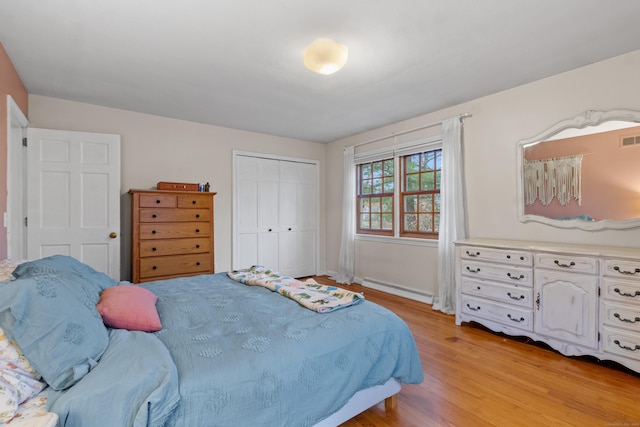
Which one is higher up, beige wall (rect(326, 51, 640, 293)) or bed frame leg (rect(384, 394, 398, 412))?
beige wall (rect(326, 51, 640, 293))

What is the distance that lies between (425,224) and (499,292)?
1402 mm

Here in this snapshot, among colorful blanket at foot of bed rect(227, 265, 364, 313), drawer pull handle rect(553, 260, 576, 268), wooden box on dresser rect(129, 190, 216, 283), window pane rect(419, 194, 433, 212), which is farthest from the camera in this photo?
window pane rect(419, 194, 433, 212)

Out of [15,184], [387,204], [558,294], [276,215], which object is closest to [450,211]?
[387,204]

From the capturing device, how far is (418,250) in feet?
13.4

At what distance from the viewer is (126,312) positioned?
1441 mm

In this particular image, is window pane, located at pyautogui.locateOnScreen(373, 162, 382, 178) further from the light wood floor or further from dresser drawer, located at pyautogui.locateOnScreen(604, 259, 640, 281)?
dresser drawer, located at pyautogui.locateOnScreen(604, 259, 640, 281)

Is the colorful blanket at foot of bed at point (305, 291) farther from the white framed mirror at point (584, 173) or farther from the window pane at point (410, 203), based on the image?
the window pane at point (410, 203)

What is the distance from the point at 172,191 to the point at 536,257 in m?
3.73

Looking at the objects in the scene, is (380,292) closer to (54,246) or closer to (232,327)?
(232,327)

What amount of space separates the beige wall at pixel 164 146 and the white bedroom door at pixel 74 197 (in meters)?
0.37

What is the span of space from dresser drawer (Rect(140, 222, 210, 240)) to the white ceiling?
1.41m

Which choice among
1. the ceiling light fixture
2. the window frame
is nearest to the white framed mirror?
the window frame

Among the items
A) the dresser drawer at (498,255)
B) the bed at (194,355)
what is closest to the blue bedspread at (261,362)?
the bed at (194,355)

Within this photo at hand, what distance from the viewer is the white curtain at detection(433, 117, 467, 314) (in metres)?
3.52
